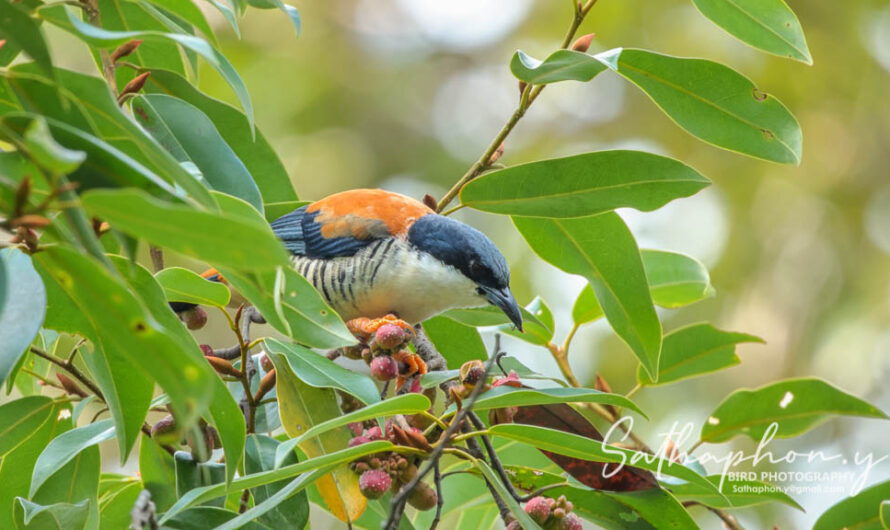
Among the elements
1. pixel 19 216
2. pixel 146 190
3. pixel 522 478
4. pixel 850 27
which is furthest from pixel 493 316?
pixel 850 27

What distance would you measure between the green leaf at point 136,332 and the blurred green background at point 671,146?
6477mm

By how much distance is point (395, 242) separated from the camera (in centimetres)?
379

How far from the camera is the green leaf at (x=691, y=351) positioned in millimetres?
3297

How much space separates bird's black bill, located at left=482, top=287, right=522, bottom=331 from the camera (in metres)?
3.12

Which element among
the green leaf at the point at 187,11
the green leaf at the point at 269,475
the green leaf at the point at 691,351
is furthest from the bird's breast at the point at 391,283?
the green leaf at the point at 269,475

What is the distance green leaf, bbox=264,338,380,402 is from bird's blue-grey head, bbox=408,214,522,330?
3.39ft

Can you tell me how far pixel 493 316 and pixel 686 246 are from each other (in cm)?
679

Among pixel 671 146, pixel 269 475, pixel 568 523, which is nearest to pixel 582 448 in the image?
pixel 568 523

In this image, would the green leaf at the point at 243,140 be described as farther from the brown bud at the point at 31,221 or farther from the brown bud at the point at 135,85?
the brown bud at the point at 31,221

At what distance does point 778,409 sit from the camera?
10.2 feet

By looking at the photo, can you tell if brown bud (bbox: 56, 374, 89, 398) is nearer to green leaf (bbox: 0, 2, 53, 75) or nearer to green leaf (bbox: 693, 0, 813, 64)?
green leaf (bbox: 0, 2, 53, 75)

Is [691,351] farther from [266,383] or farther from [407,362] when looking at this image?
[266,383]

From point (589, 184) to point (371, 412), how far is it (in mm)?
919

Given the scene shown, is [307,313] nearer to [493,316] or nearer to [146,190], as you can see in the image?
[146,190]
